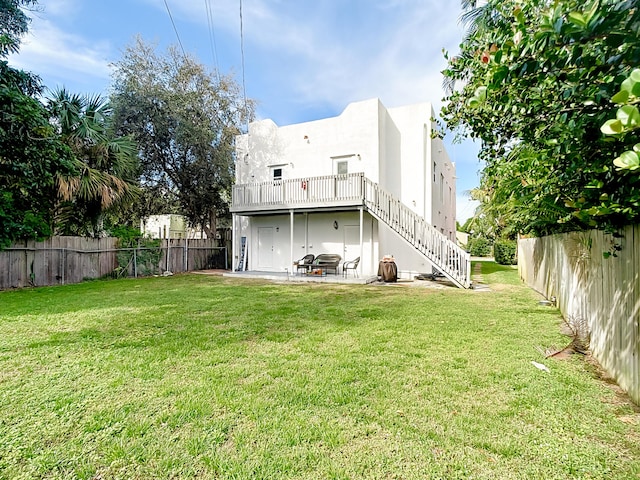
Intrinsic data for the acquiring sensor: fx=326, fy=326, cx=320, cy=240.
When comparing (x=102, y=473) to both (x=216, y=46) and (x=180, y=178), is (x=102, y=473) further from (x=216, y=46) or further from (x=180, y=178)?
(x=180, y=178)

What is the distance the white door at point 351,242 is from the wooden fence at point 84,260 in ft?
25.9

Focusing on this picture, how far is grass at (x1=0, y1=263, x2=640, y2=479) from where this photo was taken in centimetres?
212

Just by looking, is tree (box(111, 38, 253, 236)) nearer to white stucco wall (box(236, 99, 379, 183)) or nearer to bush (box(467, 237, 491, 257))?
white stucco wall (box(236, 99, 379, 183))

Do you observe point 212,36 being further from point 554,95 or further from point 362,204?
point 554,95

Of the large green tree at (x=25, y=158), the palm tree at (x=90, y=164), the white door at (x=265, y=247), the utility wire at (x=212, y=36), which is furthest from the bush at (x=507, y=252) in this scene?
the large green tree at (x=25, y=158)

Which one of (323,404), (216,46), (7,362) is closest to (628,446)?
(323,404)

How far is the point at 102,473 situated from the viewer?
2.04 meters

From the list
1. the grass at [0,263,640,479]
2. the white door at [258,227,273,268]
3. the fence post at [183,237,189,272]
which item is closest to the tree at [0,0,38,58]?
the fence post at [183,237,189,272]

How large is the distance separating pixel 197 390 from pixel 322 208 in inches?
395

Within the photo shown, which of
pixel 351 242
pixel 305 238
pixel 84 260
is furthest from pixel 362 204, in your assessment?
pixel 84 260

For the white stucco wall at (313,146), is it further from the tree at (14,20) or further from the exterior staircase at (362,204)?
the tree at (14,20)

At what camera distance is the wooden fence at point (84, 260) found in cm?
1027

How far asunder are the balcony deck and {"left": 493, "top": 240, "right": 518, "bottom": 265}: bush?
14.7m

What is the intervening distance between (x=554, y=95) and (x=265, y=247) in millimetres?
13814
